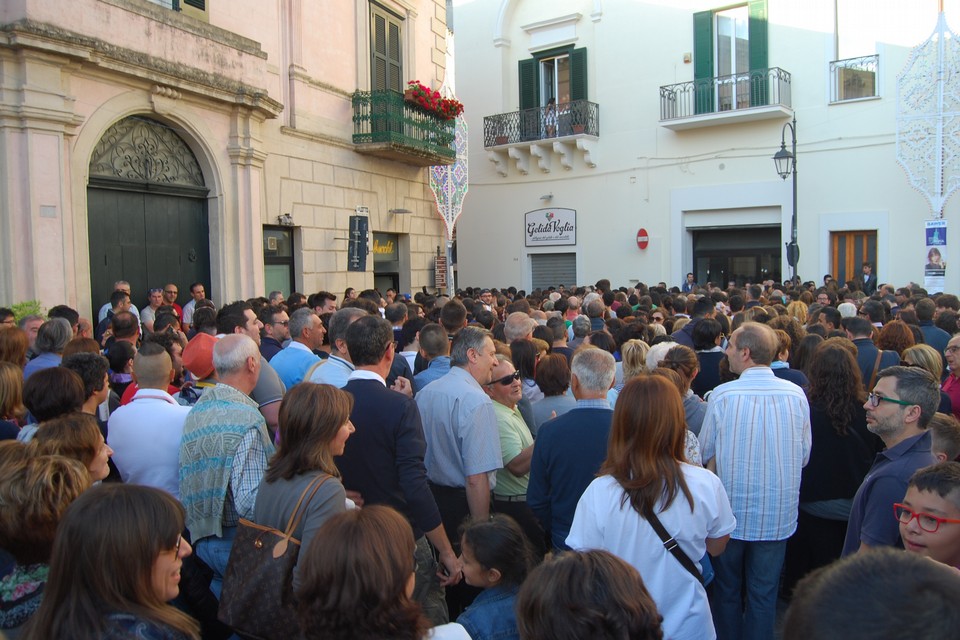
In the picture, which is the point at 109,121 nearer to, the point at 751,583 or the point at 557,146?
the point at 751,583

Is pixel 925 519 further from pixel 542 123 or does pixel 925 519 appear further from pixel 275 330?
pixel 542 123

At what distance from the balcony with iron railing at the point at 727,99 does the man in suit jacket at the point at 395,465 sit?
52.3 ft

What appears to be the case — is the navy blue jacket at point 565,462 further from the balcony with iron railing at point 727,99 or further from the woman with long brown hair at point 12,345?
the balcony with iron railing at point 727,99

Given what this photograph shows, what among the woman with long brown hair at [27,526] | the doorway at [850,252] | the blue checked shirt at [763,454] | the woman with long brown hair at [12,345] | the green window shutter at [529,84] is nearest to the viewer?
the woman with long brown hair at [27,526]

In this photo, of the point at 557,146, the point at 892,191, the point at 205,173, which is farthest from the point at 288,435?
the point at 557,146

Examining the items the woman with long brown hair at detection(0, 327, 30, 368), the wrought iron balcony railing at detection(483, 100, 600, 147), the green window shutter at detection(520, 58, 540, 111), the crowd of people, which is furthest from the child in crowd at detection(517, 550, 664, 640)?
the green window shutter at detection(520, 58, 540, 111)

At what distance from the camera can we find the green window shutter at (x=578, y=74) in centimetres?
2019

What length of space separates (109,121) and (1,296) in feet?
8.77

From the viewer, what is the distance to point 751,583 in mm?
3766

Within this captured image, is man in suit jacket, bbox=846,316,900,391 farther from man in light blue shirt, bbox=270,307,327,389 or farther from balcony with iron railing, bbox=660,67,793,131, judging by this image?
balcony with iron railing, bbox=660,67,793,131

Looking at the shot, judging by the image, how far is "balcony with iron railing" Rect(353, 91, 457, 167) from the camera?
48.2ft

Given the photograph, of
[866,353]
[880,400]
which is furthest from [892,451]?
[866,353]

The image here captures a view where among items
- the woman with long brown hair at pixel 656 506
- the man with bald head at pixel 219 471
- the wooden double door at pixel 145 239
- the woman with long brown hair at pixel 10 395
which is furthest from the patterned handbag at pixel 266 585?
the wooden double door at pixel 145 239

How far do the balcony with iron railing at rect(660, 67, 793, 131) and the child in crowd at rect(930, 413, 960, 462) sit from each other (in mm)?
15206
